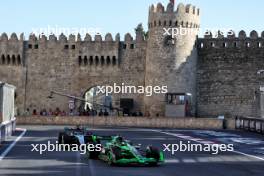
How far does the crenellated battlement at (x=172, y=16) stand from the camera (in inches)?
1891

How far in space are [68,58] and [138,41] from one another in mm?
5532

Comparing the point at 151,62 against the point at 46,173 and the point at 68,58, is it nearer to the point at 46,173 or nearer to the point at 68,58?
the point at 68,58

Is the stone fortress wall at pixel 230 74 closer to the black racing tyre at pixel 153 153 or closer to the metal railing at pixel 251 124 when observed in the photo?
the metal railing at pixel 251 124

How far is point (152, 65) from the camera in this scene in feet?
159

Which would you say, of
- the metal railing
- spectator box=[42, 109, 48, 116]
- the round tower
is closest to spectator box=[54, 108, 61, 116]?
spectator box=[42, 109, 48, 116]

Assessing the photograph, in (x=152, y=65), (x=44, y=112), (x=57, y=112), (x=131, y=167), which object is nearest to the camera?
(x=131, y=167)

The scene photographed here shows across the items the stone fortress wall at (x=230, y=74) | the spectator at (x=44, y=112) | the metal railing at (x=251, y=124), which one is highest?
the stone fortress wall at (x=230, y=74)

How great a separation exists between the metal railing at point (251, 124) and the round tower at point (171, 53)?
5.63 metres

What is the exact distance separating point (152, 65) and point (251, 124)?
10.6m

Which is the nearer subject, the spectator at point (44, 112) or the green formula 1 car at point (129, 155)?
the green formula 1 car at point (129, 155)

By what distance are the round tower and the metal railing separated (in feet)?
18.5

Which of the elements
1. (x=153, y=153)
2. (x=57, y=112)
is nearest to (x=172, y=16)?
(x=57, y=112)

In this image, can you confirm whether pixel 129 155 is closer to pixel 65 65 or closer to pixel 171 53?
pixel 171 53

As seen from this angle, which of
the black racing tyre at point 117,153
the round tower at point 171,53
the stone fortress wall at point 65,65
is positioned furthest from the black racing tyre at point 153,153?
the stone fortress wall at point 65,65
